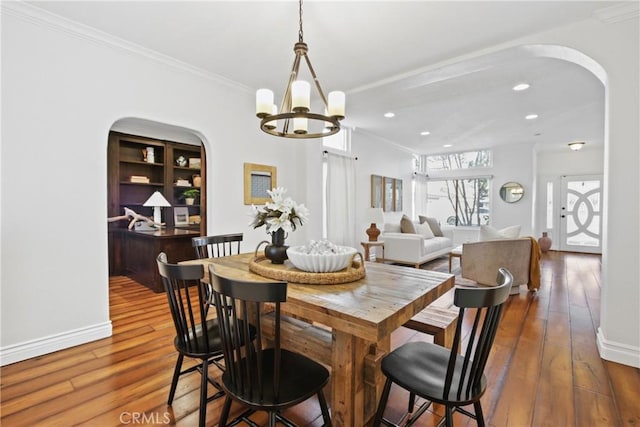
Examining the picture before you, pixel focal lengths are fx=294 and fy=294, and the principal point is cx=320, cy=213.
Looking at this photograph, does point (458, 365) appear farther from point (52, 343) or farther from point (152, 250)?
point (152, 250)

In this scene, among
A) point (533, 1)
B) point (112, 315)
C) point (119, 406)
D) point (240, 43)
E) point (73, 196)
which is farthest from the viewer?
point (112, 315)

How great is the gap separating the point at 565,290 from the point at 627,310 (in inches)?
87.9

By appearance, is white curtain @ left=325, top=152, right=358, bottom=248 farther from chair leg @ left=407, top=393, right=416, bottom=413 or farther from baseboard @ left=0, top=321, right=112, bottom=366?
chair leg @ left=407, top=393, right=416, bottom=413

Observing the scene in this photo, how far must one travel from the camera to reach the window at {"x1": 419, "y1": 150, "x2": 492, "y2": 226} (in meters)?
7.69

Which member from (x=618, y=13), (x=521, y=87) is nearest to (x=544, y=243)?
(x=521, y=87)

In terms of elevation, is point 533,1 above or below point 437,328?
above

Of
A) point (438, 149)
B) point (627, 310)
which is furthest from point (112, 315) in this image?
point (438, 149)

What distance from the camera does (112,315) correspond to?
10.1ft

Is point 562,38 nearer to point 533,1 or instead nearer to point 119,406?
point 533,1

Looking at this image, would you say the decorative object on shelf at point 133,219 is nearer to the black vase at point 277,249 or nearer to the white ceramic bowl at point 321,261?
the black vase at point 277,249

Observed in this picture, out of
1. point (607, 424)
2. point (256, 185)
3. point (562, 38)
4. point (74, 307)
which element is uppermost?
point (562, 38)

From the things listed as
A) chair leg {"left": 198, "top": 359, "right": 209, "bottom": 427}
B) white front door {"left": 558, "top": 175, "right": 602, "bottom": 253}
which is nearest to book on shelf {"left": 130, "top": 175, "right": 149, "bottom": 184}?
chair leg {"left": 198, "top": 359, "right": 209, "bottom": 427}

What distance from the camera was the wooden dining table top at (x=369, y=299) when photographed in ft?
3.75

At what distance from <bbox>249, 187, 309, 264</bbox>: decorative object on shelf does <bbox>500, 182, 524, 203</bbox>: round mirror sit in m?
6.99
